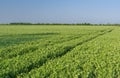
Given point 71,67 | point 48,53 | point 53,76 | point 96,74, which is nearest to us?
point 53,76

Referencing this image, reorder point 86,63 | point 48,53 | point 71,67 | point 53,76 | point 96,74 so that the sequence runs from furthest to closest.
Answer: point 48,53 < point 86,63 < point 71,67 < point 96,74 < point 53,76

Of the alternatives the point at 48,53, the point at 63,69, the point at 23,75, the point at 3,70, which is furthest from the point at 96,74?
the point at 48,53

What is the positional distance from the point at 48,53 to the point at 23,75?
5.55 meters

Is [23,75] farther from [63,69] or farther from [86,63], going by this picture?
[86,63]

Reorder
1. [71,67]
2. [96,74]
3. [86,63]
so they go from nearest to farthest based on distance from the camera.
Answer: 1. [96,74]
2. [71,67]
3. [86,63]

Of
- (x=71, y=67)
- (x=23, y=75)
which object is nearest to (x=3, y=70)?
(x=23, y=75)

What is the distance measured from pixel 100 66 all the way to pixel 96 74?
4.44 feet

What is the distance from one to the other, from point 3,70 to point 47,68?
5.35ft

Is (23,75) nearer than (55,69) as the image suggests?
Yes

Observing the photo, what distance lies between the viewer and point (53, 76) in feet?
31.5

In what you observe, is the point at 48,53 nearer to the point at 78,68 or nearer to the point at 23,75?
the point at 78,68

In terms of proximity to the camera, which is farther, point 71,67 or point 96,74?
point 71,67

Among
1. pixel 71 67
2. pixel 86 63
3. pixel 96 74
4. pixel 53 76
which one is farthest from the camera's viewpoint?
pixel 86 63

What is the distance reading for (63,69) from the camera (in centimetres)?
1080
